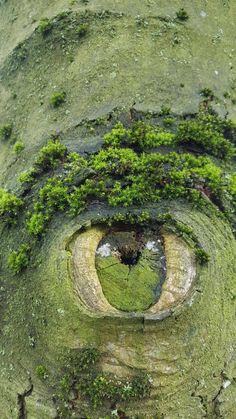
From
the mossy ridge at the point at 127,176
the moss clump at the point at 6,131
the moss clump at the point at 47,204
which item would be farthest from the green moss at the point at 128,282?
the moss clump at the point at 6,131

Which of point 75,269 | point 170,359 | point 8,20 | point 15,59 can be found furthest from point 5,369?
point 8,20

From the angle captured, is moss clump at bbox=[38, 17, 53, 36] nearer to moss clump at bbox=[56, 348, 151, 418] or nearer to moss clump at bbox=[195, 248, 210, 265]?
moss clump at bbox=[195, 248, 210, 265]

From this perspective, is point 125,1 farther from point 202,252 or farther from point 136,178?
point 202,252

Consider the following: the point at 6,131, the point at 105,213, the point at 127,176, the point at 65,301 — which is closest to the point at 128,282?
the point at 65,301

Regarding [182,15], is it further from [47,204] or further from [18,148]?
[47,204]

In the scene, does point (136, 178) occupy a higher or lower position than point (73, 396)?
higher

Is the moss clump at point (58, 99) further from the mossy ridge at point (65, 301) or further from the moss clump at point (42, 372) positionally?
the moss clump at point (42, 372)
